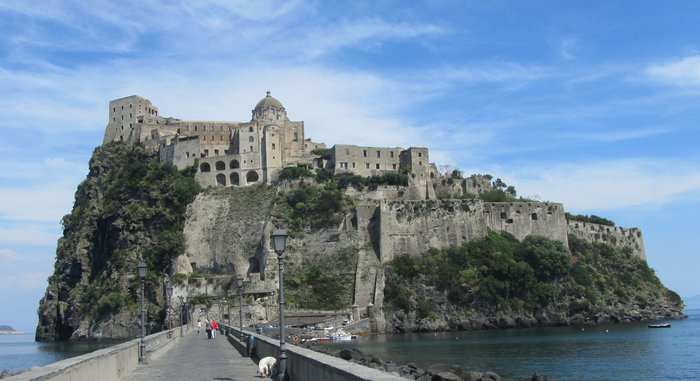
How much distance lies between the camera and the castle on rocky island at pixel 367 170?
244 ft

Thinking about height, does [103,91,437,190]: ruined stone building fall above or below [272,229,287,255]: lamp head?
above

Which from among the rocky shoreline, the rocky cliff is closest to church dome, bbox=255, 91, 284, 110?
the rocky cliff

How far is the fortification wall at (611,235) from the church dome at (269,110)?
39.1 metres

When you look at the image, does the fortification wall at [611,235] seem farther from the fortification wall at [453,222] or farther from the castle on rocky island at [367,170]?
the fortification wall at [453,222]

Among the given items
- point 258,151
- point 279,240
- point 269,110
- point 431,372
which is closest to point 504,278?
point 258,151

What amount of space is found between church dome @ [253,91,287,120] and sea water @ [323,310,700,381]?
3961 centimetres

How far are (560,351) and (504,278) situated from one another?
83.3 ft

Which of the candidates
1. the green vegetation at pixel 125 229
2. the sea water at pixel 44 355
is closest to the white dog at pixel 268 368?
the sea water at pixel 44 355

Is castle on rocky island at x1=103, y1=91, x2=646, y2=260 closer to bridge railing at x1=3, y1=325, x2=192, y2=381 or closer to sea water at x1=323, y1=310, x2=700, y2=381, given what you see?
sea water at x1=323, y1=310, x2=700, y2=381

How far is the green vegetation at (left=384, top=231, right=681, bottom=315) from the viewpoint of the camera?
69938 millimetres

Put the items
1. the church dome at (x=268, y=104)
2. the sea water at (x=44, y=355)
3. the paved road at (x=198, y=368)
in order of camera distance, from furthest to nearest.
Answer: the church dome at (x=268, y=104) < the sea water at (x=44, y=355) < the paved road at (x=198, y=368)

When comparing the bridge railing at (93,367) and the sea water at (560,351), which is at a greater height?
the bridge railing at (93,367)

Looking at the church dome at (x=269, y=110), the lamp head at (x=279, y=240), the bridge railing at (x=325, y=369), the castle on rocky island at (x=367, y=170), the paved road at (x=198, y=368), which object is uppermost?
the church dome at (x=269, y=110)

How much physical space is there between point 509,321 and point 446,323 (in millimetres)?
6275
